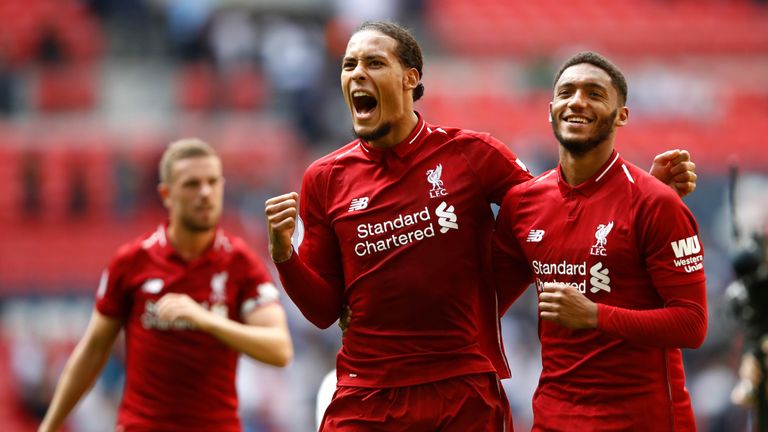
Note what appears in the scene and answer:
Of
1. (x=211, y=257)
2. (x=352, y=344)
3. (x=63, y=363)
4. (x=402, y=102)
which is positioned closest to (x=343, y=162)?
(x=402, y=102)

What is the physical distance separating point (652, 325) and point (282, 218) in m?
1.33

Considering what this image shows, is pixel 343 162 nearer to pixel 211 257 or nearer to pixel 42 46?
pixel 211 257

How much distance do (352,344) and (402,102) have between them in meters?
0.95

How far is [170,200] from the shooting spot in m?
6.38

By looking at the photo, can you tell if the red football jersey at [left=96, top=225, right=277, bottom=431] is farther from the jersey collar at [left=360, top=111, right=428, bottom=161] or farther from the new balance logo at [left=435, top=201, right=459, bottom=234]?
the new balance logo at [left=435, top=201, right=459, bottom=234]

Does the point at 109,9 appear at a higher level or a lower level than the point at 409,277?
higher

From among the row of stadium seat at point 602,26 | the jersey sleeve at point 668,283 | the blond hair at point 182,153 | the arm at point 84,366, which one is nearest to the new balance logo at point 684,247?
the jersey sleeve at point 668,283

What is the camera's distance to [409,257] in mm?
4488

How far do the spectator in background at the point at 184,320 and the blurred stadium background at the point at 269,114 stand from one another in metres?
7.52

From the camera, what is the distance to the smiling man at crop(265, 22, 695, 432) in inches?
173

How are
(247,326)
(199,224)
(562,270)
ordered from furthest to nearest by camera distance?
(199,224) → (247,326) → (562,270)

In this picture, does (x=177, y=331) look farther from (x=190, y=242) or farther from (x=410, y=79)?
(x=410, y=79)

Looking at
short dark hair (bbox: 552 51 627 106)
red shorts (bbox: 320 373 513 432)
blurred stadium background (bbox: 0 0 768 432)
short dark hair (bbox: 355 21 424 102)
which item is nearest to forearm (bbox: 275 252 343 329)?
red shorts (bbox: 320 373 513 432)

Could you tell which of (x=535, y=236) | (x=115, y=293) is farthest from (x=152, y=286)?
(x=535, y=236)
